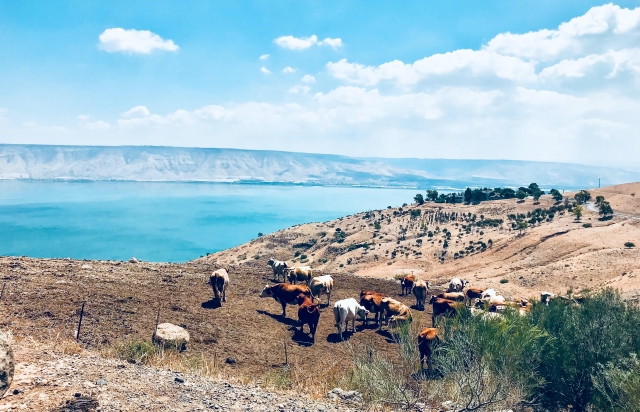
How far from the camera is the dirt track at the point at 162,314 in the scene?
12.8m

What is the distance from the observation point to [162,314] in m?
15.4

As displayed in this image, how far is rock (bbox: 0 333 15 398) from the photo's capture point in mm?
6961

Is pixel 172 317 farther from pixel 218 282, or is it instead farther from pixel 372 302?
pixel 372 302

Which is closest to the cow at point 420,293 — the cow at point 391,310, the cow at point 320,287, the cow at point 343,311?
the cow at point 391,310

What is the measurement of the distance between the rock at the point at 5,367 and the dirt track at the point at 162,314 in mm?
4931

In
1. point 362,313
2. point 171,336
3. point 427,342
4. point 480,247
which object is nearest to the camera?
point 171,336

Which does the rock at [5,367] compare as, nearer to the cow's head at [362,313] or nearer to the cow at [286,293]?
the cow at [286,293]

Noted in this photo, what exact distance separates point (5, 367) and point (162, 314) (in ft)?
27.9

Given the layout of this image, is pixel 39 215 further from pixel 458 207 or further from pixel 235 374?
pixel 235 374

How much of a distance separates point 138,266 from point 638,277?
111 ft

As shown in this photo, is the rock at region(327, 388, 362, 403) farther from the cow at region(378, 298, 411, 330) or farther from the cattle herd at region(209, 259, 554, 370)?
the cow at region(378, 298, 411, 330)

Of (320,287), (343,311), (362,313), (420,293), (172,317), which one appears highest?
Result: (343,311)

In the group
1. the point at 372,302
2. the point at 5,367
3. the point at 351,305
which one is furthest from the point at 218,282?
the point at 5,367

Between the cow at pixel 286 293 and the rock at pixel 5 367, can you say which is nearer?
the rock at pixel 5 367
